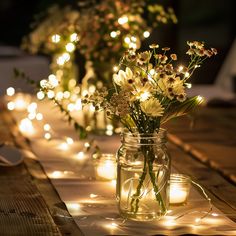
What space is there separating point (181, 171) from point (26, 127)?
3.38 feet

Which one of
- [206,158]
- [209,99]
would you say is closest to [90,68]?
[206,158]

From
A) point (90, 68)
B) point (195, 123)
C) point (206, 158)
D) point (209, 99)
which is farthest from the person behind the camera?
point (209, 99)

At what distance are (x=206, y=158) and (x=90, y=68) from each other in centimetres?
72

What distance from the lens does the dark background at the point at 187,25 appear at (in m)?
6.78

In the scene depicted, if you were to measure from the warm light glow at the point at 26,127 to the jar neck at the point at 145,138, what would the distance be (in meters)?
1.41

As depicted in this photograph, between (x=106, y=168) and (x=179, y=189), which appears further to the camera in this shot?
(x=106, y=168)

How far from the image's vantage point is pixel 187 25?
27.2 feet

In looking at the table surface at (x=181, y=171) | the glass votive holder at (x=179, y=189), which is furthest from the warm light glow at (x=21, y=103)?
the glass votive holder at (x=179, y=189)

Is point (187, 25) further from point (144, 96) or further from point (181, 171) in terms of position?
point (144, 96)

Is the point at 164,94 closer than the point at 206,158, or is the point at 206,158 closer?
the point at 164,94

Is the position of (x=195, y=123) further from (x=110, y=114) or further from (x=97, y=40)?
(x=110, y=114)

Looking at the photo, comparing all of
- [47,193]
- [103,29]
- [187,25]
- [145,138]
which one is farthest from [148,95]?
[187,25]

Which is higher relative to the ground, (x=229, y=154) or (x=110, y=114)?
(x=229, y=154)

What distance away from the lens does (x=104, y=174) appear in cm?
235
